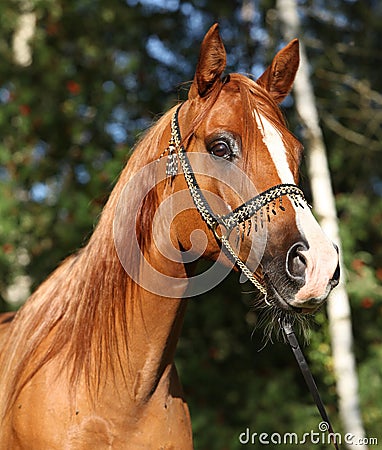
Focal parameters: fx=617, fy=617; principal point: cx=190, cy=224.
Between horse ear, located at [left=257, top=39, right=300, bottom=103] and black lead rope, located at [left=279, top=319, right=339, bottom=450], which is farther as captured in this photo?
horse ear, located at [left=257, top=39, right=300, bottom=103]

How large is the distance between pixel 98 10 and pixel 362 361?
202 inches

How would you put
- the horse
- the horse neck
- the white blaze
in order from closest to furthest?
the white blaze → the horse → the horse neck

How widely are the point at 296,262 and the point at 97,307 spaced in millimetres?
865

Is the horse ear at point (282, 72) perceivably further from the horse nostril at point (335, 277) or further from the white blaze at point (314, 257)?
the horse nostril at point (335, 277)

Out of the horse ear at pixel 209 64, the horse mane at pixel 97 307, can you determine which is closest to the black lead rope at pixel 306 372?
the horse mane at pixel 97 307

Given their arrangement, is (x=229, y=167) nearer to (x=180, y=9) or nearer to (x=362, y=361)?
(x=362, y=361)

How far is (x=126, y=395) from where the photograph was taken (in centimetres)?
234

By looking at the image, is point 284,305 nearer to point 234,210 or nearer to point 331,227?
point 234,210

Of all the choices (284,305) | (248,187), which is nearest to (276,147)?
(248,187)

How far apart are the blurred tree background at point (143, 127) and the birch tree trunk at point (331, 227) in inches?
13.9

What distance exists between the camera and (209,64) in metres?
2.28

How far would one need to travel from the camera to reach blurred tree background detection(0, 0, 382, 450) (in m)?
6.46

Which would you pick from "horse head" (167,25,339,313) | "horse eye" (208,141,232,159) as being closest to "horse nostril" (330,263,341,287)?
"horse head" (167,25,339,313)

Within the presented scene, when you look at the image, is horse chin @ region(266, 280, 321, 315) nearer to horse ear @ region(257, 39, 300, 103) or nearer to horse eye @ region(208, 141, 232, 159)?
horse eye @ region(208, 141, 232, 159)
